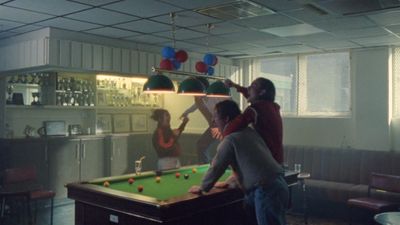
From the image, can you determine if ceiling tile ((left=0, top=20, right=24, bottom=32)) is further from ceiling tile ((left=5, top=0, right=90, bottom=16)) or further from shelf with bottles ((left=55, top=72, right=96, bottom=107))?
shelf with bottles ((left=55, top=72, right=96, bottom=107))

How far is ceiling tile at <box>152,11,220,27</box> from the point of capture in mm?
4836

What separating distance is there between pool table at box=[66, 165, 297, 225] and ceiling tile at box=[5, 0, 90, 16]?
1899mm

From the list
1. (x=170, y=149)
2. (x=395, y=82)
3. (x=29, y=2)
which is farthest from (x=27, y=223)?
(x=395, y=82)

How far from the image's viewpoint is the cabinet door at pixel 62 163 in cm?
724

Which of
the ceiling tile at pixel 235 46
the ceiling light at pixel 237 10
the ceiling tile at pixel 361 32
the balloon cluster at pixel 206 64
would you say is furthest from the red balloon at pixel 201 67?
the ceiling tile at pixel 361 32

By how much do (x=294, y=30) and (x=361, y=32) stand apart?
98 centimetres

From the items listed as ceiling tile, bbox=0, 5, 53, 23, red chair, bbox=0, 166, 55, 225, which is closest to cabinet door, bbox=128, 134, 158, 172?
red chair, bbox=0, 166, 55, 225

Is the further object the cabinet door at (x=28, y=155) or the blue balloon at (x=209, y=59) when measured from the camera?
the cabinet door at (x=28, y=155)

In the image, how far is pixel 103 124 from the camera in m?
8.70

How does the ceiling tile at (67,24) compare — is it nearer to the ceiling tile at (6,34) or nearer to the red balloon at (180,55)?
the ceiling tile at (6,34)

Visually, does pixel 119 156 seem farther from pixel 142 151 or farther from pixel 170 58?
pixel 170 58

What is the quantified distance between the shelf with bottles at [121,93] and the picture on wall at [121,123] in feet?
0.79

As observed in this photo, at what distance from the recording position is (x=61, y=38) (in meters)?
5.75

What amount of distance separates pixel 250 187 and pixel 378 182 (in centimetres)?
316
